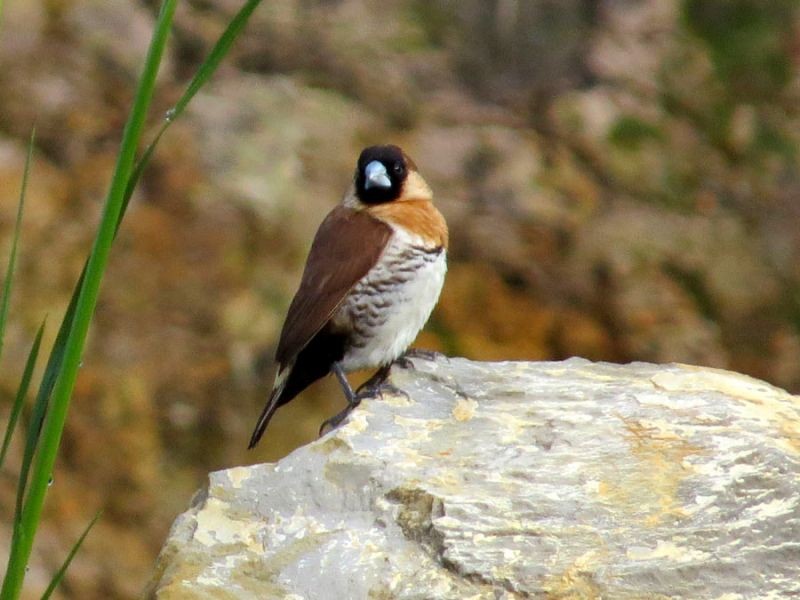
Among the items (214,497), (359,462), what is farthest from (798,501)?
(214,497)

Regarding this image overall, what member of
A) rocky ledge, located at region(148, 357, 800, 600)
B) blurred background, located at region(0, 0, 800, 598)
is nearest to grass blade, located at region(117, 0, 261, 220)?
rocky ledge, located at region(148, 357, 800, 600)

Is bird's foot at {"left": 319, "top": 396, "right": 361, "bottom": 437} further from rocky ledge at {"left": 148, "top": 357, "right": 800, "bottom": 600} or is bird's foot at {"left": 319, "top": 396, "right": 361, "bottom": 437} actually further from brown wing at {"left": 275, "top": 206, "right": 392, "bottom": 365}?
brown wing at {"left": 275, "top": 206, "right": 392, "bottom": 365}

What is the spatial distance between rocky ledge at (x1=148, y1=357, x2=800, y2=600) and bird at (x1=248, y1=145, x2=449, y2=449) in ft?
3.26

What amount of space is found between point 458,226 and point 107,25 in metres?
1.81

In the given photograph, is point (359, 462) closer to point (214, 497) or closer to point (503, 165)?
point (214, 497)

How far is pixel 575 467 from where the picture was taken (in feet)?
10.2

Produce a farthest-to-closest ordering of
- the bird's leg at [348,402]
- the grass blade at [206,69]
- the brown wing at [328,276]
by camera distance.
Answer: the brown wing at [328,276], the bird's leg at [348,402], the grass blade at [206,69]

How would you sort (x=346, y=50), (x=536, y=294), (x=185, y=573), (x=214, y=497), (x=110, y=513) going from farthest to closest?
(x=346, y=50) < (x=536, y=294) < (x=110, y=513) < (x=214, y=497) < (x=185, y=573)

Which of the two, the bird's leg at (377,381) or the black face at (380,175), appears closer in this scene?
the bird's leg at (377,381)

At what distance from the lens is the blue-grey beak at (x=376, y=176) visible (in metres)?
4.76

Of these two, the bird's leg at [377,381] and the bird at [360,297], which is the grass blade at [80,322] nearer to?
the bird's leg at [377,381]

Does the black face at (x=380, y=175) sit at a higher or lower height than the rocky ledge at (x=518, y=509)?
higher

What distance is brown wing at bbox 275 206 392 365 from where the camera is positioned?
4.40 meters

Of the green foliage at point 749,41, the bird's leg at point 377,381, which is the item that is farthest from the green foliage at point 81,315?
the green foliage at point 749,41
